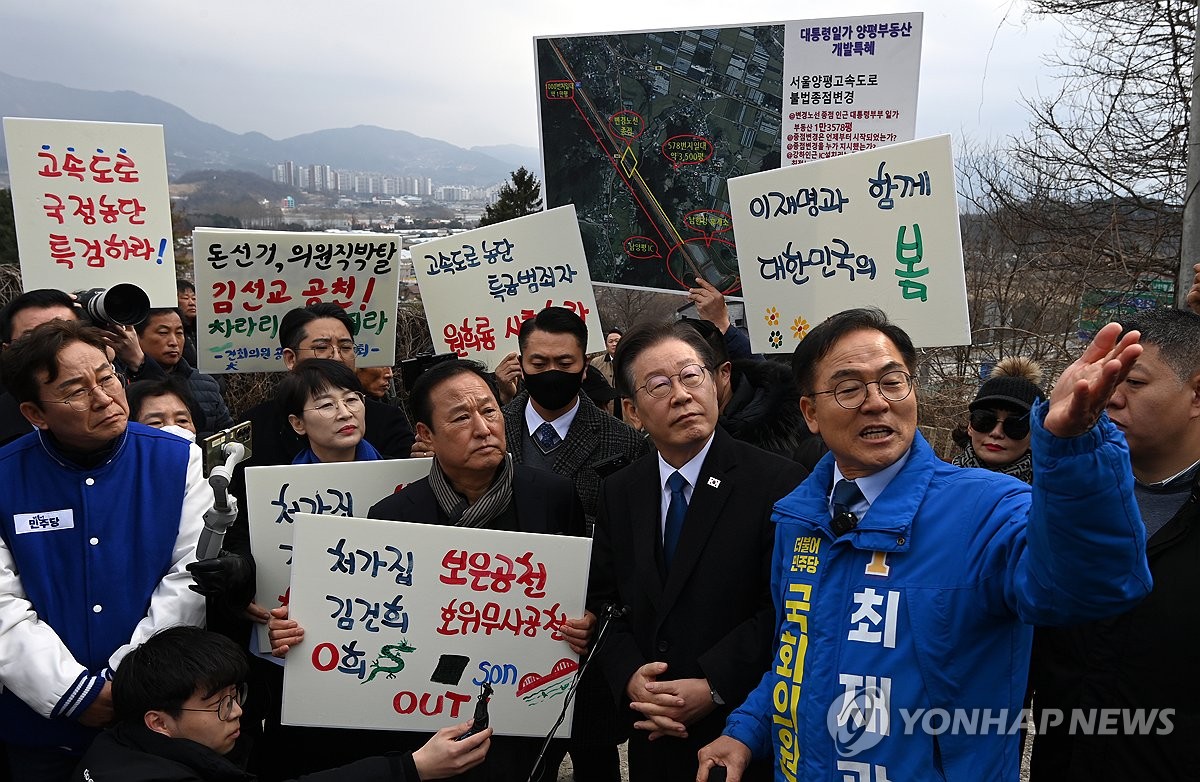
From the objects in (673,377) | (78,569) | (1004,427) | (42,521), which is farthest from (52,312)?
(1004,427)

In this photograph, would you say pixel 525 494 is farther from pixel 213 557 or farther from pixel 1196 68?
pixel 1196 68

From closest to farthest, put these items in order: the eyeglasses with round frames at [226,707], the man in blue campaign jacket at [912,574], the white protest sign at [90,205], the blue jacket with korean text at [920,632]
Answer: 1. the man in blue campaign jacket at [912,574]
2. the blue jacket with korean text at [920,632]
3. the eyeglasses with round frames at [226,707]
4. the white protest sign at [90,205]

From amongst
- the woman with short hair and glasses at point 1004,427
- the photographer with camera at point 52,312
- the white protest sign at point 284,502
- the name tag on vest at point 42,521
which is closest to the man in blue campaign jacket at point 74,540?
the name tag on vest at point 42,521

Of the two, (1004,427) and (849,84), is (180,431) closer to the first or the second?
(1004,427)

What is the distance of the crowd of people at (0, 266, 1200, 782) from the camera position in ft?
6.46

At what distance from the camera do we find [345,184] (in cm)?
7331

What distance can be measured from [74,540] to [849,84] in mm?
4375

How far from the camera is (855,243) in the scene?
176 inches

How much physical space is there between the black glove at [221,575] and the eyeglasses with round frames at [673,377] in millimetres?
1372

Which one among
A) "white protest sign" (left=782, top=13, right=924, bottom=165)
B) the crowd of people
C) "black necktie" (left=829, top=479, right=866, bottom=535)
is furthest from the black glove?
"white protest sign" (left=782, top=13, right=924, bottom=165)

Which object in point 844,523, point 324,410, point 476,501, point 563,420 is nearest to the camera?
point 844,523

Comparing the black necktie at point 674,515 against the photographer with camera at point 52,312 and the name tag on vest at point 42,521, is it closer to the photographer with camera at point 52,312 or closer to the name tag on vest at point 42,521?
the name tag on vest at point 42,521

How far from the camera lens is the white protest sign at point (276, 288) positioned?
5109 mm

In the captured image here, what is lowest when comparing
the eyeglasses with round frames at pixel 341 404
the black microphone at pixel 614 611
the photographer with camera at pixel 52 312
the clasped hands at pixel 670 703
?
the clasped hands at pixel 670 703
